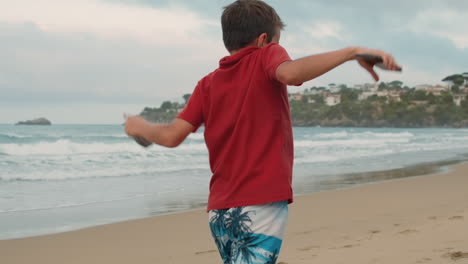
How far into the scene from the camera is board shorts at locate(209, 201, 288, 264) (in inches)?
→ 82.0

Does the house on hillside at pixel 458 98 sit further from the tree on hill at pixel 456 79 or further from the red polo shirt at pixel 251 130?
the red polo shirt at pixel 251 130

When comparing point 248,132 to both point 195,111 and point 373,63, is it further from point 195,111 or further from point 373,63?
point 373,63

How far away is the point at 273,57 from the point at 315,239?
4618mm

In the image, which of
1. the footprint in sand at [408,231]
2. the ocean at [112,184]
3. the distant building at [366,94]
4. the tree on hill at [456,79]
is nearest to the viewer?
the footprint in sand at [408,231]

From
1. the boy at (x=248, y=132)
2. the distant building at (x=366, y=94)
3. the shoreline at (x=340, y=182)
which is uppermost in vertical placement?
the distant building at (x=366, y=94)

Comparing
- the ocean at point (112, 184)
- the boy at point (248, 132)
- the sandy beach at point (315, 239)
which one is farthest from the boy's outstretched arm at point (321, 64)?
the ocean at point (112, 184)

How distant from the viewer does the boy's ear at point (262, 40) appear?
209 cm

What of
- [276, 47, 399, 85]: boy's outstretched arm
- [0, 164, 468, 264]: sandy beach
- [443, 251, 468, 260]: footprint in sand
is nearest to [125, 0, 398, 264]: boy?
[276, 47, 399, 85]: boy's outstretched arm

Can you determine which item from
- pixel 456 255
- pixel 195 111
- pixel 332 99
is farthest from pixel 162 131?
pixel 332 99

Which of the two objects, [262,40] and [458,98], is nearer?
[262,40]

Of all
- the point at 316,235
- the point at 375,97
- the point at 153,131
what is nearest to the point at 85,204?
the point at 316,235

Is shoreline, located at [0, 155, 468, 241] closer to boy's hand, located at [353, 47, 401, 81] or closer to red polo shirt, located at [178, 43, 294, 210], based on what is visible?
red polo shirt, located at [178, 43, 294, 210]

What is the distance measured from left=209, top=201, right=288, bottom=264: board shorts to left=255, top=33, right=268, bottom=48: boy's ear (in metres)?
0.55

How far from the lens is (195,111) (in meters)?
2.18
